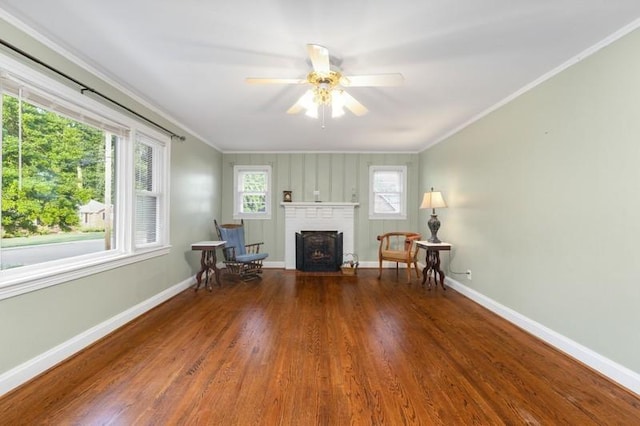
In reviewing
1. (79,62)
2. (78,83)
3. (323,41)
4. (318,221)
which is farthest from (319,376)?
(318,221)

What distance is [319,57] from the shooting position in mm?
1945

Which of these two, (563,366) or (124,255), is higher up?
(124,255)

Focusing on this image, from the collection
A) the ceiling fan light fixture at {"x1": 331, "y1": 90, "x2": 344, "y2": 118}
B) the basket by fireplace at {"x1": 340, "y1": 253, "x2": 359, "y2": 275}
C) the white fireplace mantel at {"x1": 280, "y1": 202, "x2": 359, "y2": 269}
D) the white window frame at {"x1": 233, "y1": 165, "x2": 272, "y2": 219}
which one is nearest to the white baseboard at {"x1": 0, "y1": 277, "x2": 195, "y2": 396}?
the white window frame at {"x1": 233, "y1": 165, "x2": 272, "y2": 219}

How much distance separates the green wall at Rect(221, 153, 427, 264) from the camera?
5.90m

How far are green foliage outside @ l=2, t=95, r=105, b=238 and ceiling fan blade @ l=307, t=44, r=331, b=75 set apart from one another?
2.05 meters

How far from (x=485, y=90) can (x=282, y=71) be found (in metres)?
2.07

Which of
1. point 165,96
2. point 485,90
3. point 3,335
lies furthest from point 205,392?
point 485,90

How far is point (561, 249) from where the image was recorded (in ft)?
8.08

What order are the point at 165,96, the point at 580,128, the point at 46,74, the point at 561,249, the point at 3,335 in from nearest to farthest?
the point at 3,335
the point at 46,74
the point at 580,128
the point at 561,249
the point at 165,96

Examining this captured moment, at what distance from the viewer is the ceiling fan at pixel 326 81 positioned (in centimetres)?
199

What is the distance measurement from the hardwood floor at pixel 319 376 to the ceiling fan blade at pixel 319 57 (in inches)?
87.0

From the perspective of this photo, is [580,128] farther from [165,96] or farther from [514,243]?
[165,96]

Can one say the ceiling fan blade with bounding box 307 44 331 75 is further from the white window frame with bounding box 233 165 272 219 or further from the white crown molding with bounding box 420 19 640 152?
the white window frame with bounding box 233 165 272 219

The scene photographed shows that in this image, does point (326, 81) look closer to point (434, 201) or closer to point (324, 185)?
point (434, 201)
